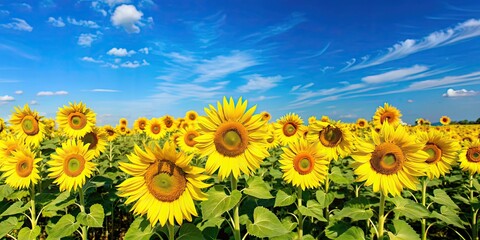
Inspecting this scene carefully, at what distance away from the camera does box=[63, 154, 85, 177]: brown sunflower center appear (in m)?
5.30

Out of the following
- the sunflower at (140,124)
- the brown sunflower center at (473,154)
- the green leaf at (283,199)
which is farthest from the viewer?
the sunflower at (140,124)

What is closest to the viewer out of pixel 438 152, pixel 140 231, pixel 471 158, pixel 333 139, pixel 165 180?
pixel 165 180

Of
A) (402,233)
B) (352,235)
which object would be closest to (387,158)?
(402,233)

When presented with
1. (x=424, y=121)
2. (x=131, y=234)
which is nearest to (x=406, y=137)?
(x=131, y=234)

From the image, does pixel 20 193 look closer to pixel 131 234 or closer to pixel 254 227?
pixel 131 234

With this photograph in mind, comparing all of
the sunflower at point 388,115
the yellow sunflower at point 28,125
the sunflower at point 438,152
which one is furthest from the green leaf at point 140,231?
the sunflower at point 388,115

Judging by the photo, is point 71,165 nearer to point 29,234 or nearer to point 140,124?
point 29,234

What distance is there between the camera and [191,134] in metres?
8.73

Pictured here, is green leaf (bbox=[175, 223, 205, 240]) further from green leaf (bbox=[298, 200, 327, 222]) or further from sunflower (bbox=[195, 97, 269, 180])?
green leaf (bbox=[298, 200, 327, 222])

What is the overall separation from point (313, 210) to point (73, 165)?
3944mm

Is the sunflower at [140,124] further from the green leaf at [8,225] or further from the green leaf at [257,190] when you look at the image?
the green leaf at [257,190]

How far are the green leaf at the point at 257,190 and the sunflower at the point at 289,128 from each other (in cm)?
380

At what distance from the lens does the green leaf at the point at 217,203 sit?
140 inches

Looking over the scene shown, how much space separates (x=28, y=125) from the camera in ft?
22.4
